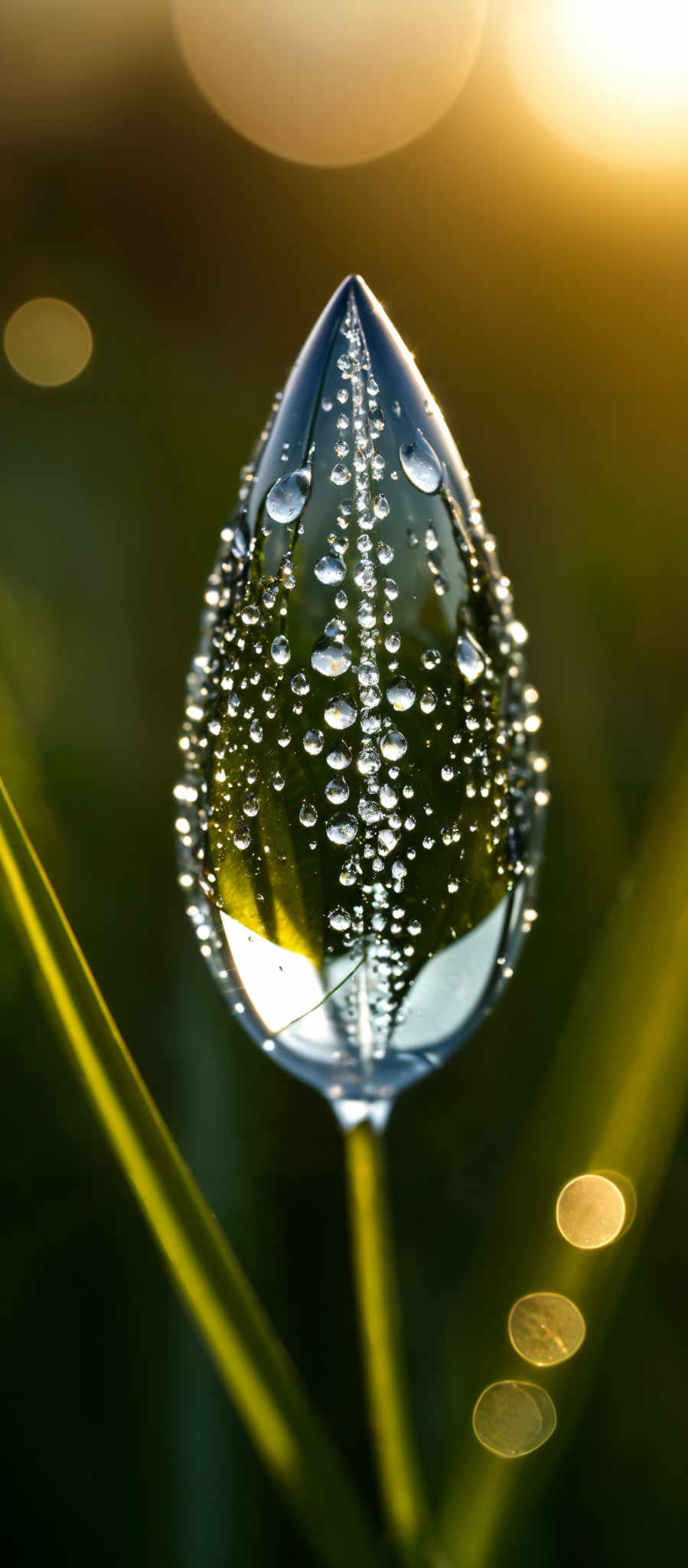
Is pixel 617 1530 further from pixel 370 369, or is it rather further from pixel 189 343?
pixel 189 343

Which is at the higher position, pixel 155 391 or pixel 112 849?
pixel 155 391

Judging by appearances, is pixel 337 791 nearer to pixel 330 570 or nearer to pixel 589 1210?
pixel 330 570

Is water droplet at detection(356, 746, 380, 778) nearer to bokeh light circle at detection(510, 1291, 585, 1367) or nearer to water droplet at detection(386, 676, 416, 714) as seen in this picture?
water droplet at detection(386, 676, 416, 714)

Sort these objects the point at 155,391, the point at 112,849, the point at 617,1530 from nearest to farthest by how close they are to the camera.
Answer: the point at 617,1530 → the point at 112,849 → the point at 155,391

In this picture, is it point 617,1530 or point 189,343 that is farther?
point 189,343

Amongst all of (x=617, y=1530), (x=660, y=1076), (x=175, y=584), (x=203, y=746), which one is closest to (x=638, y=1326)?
(x=617, y=1530)

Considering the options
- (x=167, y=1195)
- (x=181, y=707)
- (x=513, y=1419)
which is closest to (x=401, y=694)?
(x=167, y=1195)
